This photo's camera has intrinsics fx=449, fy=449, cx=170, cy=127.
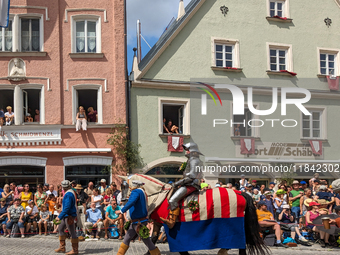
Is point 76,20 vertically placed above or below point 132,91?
above

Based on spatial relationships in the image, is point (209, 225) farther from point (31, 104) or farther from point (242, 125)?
point (31, 104)

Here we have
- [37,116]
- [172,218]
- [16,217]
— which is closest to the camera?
[172,218]

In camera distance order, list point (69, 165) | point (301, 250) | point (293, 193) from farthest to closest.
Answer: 1. point (69, 165)
2. point (293, 193)
3. point (301, 250)

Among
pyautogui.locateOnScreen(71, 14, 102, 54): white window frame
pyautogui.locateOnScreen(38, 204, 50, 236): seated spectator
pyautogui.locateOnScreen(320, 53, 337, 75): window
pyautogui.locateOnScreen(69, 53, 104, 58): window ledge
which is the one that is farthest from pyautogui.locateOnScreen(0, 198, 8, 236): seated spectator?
pyautogui.locateOnScreen(320, 53, 337, 75): window

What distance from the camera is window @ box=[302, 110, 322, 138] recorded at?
21422mm

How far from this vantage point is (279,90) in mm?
21359

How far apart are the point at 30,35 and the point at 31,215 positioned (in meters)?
8.53

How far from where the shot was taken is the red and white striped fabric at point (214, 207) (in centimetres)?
900

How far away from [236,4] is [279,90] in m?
4.59

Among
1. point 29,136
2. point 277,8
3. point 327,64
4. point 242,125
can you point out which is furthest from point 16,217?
point 327,64

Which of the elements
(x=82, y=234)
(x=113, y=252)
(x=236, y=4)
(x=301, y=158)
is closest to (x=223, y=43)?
(x=236, y=4)

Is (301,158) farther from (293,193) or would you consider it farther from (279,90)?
(293,193)

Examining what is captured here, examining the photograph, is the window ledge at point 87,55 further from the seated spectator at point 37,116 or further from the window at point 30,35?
the seated spectator at point 37,116

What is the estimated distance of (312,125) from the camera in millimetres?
21688
